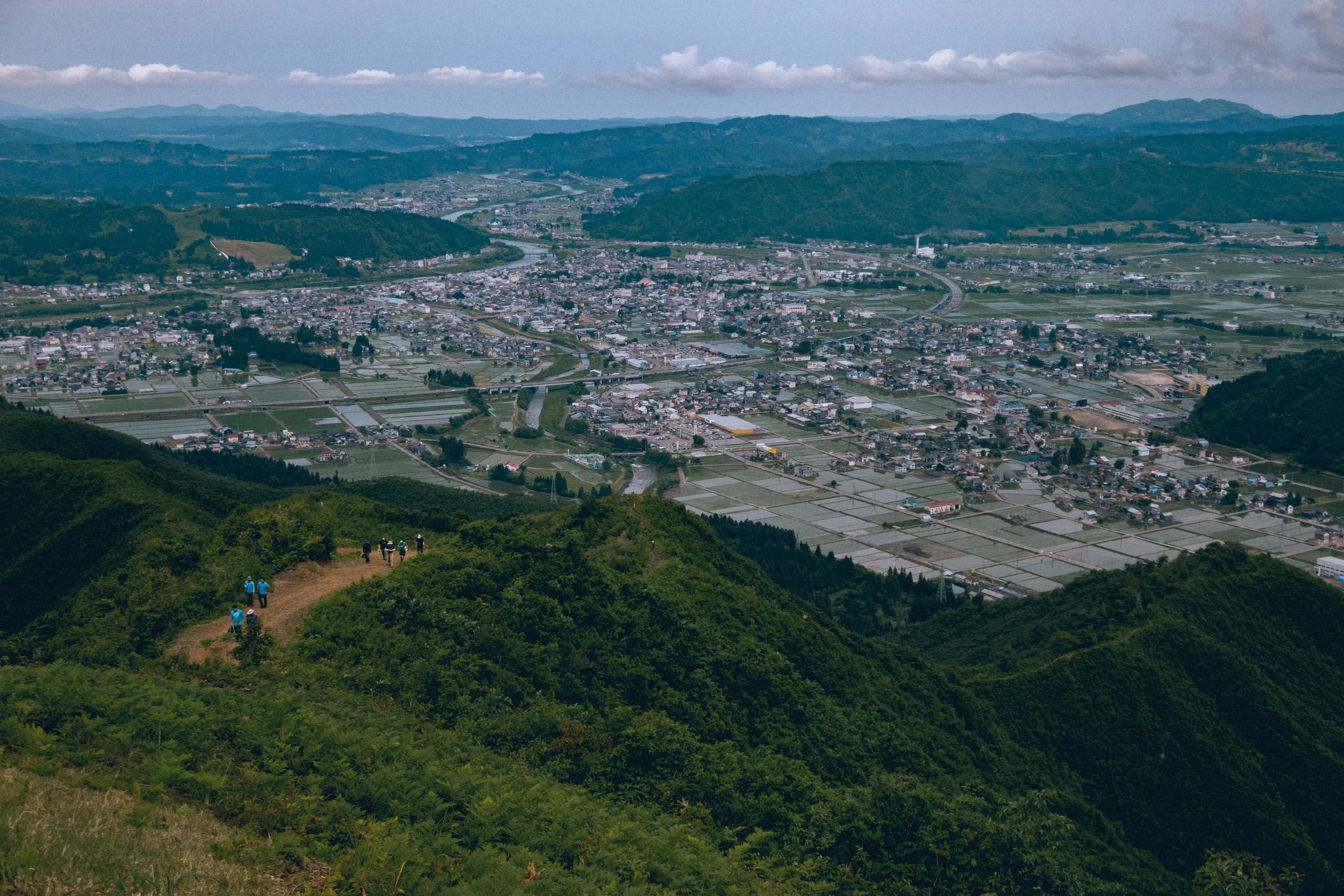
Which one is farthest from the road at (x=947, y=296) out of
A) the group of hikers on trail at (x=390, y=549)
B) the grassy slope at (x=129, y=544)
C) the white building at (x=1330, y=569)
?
the group of hikers on trail at (x=390, y=549)

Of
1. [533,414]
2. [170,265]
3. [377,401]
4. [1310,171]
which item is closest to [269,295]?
[170,265]

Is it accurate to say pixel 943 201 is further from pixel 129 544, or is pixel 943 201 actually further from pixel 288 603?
pixel 288 603

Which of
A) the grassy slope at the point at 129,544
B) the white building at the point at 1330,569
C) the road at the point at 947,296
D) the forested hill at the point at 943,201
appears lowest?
the white building at the point at 1330,569

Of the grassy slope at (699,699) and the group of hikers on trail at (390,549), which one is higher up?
the group of hikers on trail at (390,549)

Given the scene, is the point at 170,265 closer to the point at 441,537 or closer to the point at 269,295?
the point at 269,295

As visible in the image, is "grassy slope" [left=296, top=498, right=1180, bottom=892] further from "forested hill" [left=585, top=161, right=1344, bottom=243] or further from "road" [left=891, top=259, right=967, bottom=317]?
"forested hill" [left=585, top=161, right=1344, bottom=243]

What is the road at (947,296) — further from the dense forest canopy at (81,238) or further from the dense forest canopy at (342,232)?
the dense forest canopy at (81,238)

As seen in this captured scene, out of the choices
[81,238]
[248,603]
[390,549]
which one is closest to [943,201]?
[81,238]

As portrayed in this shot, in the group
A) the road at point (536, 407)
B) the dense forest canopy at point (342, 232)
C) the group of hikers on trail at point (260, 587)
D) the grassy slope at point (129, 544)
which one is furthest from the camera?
the dense forest canopy at point (342, 232)
